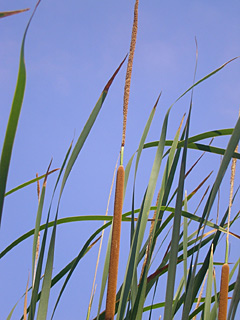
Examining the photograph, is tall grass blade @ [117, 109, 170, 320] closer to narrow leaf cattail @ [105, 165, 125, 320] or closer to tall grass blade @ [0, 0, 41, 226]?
narrow leaf cattail @ [105, 165, 125, 320]

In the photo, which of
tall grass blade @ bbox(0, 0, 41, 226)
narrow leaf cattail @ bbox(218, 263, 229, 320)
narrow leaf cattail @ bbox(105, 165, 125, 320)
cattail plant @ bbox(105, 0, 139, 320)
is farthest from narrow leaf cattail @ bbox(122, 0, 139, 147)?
narrow leaf cattail @ bbox(218, 263, 229, 320)

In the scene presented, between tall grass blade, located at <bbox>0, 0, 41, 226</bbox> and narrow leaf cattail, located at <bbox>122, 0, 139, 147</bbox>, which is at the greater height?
narrow leaf cattail, located at <bbox>122, 0, 139, 147</bbox>

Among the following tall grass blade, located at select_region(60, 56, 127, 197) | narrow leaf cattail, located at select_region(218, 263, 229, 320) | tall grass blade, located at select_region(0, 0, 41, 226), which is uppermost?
tall grass blade, located at select_region(60, 56, 127, 197)

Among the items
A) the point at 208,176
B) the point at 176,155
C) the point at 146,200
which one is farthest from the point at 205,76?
the point at 208,176

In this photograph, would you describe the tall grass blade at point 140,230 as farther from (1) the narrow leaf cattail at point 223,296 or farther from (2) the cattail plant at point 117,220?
(1) the narrow leaf cattail at point 223,296

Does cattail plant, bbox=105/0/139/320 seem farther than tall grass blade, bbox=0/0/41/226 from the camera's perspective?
Yes

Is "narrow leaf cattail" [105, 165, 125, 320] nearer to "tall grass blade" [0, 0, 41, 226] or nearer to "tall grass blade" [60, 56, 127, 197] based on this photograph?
"tall grass blade" [60, 56, 127, 197]

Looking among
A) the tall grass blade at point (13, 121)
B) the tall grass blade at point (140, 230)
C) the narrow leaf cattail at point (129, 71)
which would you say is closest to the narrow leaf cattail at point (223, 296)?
the tall grass blade at point (140, 230)

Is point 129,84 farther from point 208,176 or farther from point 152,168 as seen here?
point 208,176

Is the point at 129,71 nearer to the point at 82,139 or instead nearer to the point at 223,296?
the point at 82,139

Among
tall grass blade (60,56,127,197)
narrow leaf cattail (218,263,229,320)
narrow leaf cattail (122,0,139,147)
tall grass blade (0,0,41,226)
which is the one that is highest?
narrow leaf cattail (122,0,139,147)

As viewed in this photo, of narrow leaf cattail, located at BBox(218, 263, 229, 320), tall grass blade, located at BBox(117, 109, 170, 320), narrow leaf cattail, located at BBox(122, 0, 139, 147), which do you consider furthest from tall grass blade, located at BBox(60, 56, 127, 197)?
narrow leaf cattail, located at BBox(218, 263, 229, 320)

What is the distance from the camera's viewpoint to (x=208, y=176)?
117 cm

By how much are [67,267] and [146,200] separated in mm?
301
